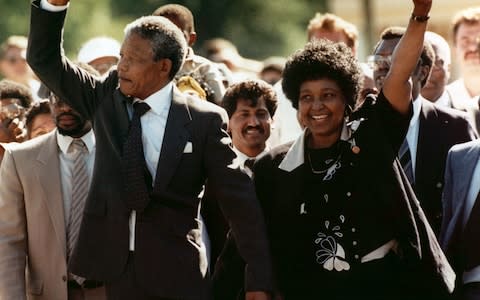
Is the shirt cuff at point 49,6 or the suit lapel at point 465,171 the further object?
the suit lapel at point 465,171

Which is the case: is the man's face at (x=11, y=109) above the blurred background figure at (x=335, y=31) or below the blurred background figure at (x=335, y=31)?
below

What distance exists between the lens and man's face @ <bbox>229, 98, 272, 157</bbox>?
394 inches

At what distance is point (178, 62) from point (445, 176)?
6.03ft

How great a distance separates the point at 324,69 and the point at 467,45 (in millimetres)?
4545

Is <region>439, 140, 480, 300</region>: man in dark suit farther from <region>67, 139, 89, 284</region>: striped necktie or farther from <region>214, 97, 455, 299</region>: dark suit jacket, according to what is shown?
<region>67, 139, 89, 284</region>: striped necktie

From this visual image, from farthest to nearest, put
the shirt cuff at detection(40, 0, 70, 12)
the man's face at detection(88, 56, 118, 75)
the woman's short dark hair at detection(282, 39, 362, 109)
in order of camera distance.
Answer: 1. the man's face at detection(88, 56, 118, 75)
2. the woman's short dark hair at detection(282, 39, 362, 109)
3. the shirt cuff at detection(40, 0, 70, 12)

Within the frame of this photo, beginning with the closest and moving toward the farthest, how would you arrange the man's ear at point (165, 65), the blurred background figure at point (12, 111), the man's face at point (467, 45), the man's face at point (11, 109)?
1. the man's ear at point (165, 65)
2. the blurred background figure at point (12, 111)
3. the man's face at point (11, 109)
4. the man's face at point (467, 45)

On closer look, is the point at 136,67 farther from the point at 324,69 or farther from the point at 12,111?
the point at 12,111

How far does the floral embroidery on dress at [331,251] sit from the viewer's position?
7.98 meters

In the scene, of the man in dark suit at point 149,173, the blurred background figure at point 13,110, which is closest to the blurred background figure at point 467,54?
the blurred background figure at point 13,110

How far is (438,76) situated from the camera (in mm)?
10898

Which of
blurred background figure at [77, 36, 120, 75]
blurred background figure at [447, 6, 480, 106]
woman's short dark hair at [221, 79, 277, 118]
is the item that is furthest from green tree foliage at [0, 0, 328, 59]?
woman's short dark hair at [221, 79, 277, 118]

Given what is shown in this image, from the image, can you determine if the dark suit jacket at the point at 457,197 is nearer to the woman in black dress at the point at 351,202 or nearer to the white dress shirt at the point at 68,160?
the woman in black dress at the point at 351,202

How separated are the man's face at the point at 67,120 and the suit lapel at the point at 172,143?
3.58 ft
